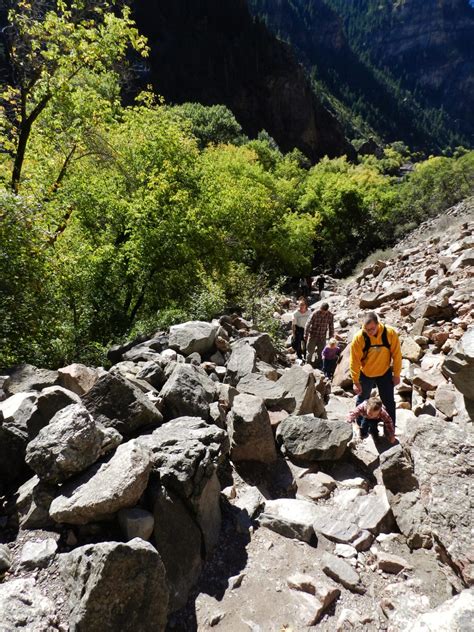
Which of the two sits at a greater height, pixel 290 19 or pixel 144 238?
pixel 290 19

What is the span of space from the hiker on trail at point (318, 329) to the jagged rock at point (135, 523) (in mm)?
6386

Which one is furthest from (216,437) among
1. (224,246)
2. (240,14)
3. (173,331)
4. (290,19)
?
(290,19)

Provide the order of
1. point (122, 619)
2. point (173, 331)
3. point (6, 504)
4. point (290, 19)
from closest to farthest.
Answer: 1. point (122, 619)
2. point (6, 504)
3. point (173, 331)
4. point (290, 19)

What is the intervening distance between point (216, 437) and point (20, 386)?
2474 millimetres

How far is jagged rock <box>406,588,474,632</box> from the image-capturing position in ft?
7.34

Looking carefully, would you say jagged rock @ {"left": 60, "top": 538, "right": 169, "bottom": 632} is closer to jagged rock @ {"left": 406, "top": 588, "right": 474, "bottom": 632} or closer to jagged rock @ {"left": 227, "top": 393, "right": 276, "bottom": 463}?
jagged rock @ {"left": 406, "top": 588, "right": 474, "bottom": 632}

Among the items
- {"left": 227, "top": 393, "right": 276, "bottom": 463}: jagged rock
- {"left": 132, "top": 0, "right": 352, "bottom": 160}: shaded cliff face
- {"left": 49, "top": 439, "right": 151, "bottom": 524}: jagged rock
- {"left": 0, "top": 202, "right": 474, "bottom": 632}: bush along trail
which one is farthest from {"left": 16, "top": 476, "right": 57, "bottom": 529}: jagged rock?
{"left": 132, "top": 0, "right": 352, "bottom": 160}: shaded cliff face

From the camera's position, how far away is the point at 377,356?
215 inches

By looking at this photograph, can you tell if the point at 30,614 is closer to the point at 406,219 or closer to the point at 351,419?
the point at 351,419

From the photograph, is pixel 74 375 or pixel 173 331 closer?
pixel 74 375

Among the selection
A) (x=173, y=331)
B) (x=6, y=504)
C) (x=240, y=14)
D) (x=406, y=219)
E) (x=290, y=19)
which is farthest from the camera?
(x=290, y=19)

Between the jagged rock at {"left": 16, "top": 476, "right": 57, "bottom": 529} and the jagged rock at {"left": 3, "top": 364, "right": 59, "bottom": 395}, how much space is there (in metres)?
1.57

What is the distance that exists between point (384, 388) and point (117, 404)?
3.68 m

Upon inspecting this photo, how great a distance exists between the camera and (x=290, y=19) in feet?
514
